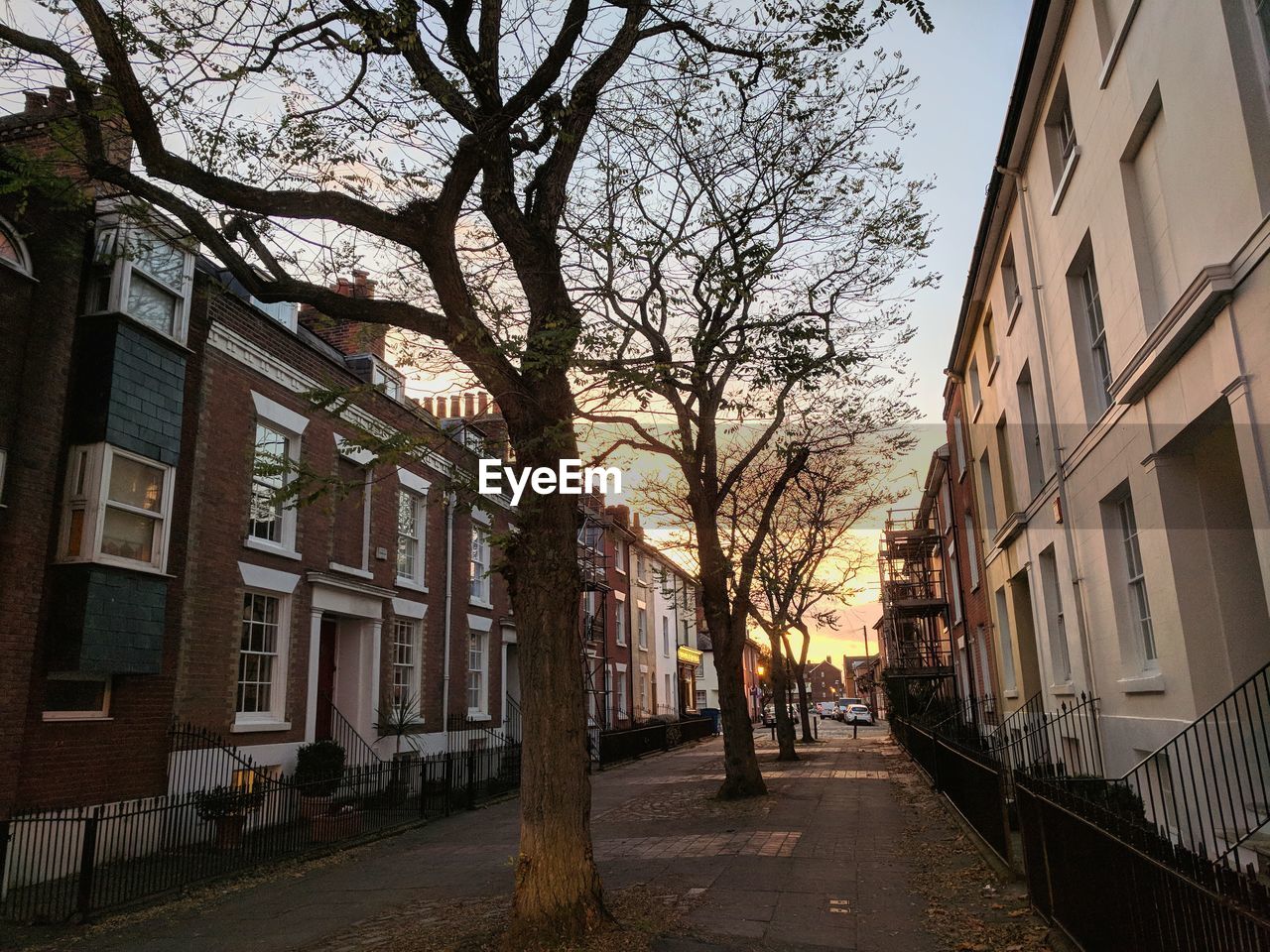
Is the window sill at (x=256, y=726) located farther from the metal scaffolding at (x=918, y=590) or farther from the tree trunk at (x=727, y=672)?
the metal scaffolding at (x=918, y=590)

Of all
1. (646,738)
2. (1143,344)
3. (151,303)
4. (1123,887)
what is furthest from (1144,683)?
(646,738)

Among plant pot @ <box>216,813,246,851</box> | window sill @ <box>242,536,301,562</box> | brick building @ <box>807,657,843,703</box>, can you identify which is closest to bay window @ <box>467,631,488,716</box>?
window sill @ <box>242,536,301,562</box>

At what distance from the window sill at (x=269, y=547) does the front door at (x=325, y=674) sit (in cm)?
220

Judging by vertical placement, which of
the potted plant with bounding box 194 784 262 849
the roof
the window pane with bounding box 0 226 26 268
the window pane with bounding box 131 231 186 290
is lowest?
Answer: the potted plant with bounding box 194 784 262 849

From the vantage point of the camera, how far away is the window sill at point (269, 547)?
46.5ft

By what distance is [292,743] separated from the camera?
1506 cm

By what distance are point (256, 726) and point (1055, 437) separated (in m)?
12.8

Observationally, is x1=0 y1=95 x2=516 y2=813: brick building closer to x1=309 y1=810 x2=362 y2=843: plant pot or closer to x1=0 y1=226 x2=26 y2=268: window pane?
x1=0 y1=226 x2=26 y2=268: window pane

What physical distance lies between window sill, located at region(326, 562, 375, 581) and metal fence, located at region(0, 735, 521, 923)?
355cm

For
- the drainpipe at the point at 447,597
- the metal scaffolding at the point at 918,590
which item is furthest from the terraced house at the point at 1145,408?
the metal scaffolding at the point at 918,590

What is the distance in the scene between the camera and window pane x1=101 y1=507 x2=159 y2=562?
11.2m

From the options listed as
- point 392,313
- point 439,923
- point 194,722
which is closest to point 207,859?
point 194,722

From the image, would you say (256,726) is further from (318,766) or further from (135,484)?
(135,484)

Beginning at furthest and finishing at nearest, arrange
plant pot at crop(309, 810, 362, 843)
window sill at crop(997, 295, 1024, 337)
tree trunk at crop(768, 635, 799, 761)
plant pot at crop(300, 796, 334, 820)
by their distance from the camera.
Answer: tree trunk at crop(768, 635, 799, 761) < window sill at crop(997, 295, 1024, 337) < plant pot at crop(300, 796, 334, 820) < plant pot at crop(309, 810, 362, 843)
